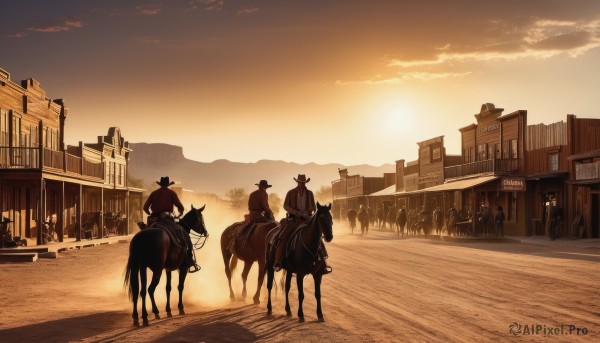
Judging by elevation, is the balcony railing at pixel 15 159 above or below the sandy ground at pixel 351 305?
above

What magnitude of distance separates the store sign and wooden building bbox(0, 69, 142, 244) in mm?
22096

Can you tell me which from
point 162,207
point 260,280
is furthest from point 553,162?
point 162,207

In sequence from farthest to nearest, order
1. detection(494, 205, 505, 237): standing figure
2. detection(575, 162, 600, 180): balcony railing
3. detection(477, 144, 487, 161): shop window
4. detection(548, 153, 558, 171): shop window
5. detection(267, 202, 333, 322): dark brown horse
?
detection(477, 144, 487, 161): shop window → detection(548, 153, 558, 171): shop window → detection(494, 205, 505, 237): standing figure → detection(575, 162, 600, 180): balcony railing → detection(267, 202, 333, 322): dark brown horse

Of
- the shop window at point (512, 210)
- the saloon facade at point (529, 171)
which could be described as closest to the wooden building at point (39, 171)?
the saloon facade at point (529, 171)

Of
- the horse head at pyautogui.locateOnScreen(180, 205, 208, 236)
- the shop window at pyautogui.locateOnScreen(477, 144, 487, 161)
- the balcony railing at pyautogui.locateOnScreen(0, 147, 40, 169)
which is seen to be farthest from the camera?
the shop window at pyautogui.locateOnScreen(477, 144, 487, 161)

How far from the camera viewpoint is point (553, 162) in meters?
38.9

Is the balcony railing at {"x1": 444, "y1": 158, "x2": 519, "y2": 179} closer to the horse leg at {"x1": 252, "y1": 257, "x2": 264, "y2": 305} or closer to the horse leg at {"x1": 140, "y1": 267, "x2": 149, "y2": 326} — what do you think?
the horse leg at {"x1": 252, "y1": 257, "x2": 264, "y2": 305}

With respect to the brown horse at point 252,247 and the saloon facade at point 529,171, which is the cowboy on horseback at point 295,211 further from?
the saloon facade at point 529,171

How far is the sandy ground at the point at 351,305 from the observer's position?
962cm

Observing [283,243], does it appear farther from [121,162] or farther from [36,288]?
[121,162]

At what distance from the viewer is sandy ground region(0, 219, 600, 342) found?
9.62 m

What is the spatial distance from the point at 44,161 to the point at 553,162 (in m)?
27.0

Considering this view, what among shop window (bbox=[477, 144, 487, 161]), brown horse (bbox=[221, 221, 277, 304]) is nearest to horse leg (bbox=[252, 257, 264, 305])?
brown horse (bbox=[221, 221, 277, 304])

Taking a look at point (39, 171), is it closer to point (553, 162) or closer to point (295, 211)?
point (295, 211)
